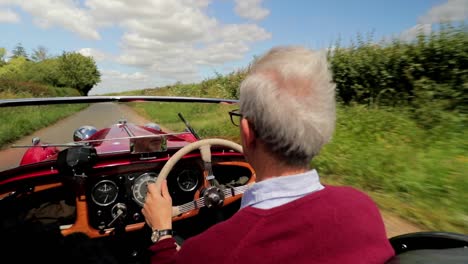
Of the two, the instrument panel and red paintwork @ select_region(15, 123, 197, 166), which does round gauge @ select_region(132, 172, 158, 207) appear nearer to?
the instrument panel

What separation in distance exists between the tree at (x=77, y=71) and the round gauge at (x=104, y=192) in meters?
68.6

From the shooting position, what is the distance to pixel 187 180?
9.85 ft

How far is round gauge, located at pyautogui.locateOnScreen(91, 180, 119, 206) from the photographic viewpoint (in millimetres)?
2699

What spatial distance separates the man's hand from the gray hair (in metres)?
0.72

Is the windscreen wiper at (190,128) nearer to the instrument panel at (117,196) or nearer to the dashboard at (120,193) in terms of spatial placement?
the dashboard at (120,193)

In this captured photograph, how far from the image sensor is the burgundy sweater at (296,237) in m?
1.04

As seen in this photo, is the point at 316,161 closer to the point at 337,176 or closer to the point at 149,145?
the point at 337,176

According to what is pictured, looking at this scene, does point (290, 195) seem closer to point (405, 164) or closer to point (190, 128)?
point (190, 128)

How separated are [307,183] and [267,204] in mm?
168

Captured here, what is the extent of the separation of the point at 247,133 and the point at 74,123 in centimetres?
210

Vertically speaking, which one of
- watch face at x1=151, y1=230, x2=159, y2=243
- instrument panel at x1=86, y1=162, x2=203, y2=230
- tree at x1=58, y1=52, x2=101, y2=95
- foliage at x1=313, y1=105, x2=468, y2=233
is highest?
tree at x1=58, y1=52, x2=101, y2=95

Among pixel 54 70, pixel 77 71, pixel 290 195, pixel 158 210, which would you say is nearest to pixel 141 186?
pixel 158 210

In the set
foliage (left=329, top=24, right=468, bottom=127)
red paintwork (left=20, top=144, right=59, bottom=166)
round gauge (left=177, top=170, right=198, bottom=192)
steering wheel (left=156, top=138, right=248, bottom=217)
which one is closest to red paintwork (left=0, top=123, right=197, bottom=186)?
red paintwork (left=20, top=144, right=59, bottom=166)

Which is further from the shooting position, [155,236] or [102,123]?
[102,123]
